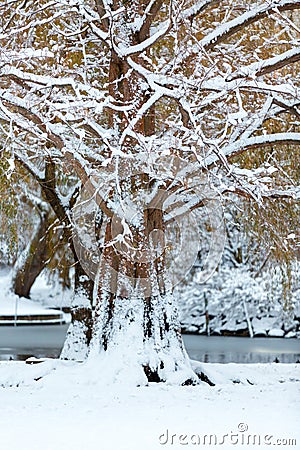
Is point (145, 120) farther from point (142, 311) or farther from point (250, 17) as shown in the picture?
point (142, 311)

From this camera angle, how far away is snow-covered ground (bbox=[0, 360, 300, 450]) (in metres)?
4.87

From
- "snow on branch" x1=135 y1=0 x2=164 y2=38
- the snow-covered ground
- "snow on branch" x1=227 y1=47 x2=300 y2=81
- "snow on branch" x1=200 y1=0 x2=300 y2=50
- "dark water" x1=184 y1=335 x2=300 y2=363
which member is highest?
"snow on branch" x1=135 y1=0 x2=164 y2=38

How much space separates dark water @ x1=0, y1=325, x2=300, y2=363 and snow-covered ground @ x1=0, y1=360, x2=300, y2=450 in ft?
21.0

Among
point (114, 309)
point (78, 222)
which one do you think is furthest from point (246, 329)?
point (114, 309)

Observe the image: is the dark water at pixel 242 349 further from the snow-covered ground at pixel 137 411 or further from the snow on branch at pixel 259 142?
the snow on branch at pixel 259 142

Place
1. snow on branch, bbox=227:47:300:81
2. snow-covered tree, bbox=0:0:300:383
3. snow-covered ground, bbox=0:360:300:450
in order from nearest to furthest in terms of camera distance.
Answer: snow-covered ground, bbox=0:360:300:450, snow on branch, bbox=227:47:300:81, snow-covered tree, bbox=0:0:300:383

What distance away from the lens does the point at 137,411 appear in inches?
241

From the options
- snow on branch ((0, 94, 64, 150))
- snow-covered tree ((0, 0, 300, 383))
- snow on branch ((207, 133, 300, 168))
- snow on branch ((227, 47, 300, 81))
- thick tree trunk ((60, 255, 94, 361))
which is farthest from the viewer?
thick tree trunk ((60, 255, 94, 361))

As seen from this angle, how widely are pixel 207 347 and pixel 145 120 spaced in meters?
11.2

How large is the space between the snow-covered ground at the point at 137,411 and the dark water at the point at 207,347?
21.0ft

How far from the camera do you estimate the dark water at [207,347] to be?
1552 cm

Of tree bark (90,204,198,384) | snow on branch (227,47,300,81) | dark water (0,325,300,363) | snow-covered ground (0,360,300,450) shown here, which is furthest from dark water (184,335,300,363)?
snow on branch (227,47,300,81)

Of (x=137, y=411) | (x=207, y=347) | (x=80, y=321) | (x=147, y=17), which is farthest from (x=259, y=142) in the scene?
(x=207, y=347)

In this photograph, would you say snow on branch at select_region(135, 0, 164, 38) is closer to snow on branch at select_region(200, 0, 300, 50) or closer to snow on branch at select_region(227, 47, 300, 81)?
snow on branch at select_region(200, 0, 300, 50)
